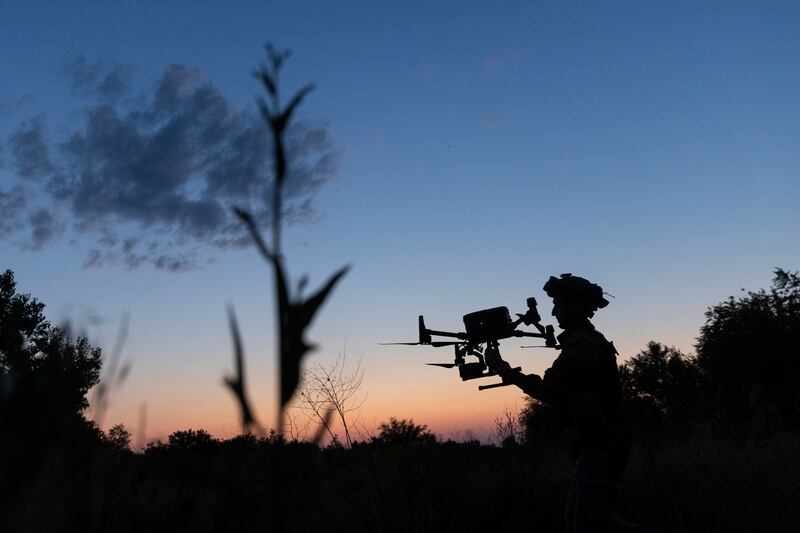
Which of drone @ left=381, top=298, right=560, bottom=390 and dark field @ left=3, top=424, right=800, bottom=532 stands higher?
drone @ left=381, top=298, right=560, bottom=390

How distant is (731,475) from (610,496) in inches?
206

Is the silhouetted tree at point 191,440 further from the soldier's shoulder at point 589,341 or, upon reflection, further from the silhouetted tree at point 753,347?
the silhouetted tree at point 753,347

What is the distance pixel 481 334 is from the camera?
18.6ft

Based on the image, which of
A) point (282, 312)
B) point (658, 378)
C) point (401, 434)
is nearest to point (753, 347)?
point (658, 378)

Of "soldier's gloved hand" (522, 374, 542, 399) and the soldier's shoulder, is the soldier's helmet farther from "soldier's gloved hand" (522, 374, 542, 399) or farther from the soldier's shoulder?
"soldier's gloved hand" (522, 374, 542, 399)

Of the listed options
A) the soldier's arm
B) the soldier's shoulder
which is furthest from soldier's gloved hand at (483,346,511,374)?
the soldier's shoulder

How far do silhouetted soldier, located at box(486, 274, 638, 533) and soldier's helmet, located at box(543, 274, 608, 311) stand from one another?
0.27m

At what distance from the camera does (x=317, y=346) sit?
65 cm

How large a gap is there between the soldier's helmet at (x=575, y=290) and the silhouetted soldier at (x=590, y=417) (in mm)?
267

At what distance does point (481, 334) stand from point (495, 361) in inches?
17.3

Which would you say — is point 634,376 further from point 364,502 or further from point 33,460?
point 33,460

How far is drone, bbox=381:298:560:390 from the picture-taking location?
5.58m

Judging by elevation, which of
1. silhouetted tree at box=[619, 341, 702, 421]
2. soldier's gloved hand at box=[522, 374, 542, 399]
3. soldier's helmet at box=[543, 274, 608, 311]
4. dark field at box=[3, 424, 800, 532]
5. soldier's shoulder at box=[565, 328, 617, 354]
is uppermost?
silhouetted tree at box=[619, 341, 702, 421]

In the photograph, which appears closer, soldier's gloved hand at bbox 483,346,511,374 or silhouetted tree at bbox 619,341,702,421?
soldier's gloved hand at bbox 483,346,511,374
